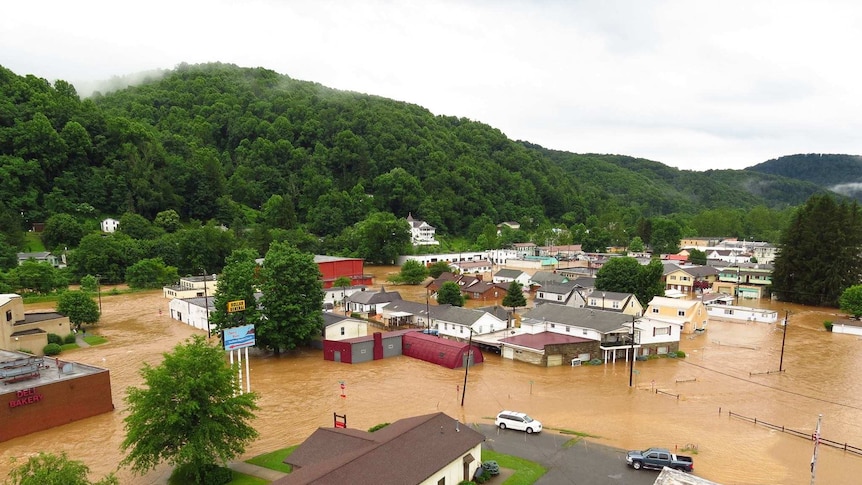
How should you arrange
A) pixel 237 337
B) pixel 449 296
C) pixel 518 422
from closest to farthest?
pixel 518 422 → pixel 237 337 → pixel 449 296

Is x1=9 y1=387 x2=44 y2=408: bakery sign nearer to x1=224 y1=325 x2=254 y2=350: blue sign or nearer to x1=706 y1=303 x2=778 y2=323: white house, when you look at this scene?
x1=224 y1=325 x2=254 y2=350: blue sign

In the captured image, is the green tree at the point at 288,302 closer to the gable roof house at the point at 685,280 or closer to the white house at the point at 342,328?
the white house at the point at 342,328

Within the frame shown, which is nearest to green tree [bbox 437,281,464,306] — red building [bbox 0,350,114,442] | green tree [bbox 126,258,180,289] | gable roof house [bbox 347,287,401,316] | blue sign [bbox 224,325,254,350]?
gable roof house [bbox 347,287,401,316]

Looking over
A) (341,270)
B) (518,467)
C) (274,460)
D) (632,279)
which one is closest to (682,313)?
(632,279)

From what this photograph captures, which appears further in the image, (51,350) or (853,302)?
(853,302)

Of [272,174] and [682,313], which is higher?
[272,174]

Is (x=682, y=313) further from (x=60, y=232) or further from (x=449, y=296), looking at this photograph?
(x=60, y=232)

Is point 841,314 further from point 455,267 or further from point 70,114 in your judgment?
point 70,114
